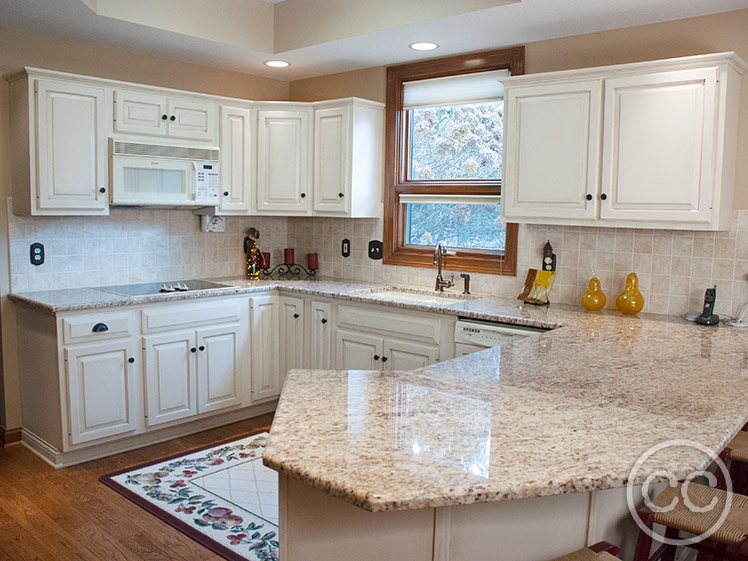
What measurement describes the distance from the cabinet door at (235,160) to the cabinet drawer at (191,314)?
71 cm

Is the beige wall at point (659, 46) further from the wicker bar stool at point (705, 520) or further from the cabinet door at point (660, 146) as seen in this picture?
the wicker bar stool at point (705, 520)

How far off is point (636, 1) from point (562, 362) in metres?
1.80

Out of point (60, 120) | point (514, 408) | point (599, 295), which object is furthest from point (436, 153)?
point (514, 408)

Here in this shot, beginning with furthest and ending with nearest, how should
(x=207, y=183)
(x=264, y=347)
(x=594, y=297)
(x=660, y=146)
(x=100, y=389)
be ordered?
(x=264, y=347), (x=207, y=183), (x=100, y=389), (x=594, y=297), (x=660, y=146)

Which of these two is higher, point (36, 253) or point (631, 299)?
point (36, 253)

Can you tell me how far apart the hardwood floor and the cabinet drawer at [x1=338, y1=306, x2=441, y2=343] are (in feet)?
4.45

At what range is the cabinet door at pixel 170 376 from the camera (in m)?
3.84

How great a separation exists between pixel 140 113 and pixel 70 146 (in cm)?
47

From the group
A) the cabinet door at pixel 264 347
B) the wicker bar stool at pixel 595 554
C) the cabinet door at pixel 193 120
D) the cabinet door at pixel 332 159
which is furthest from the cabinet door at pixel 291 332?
the wicker bar stool at pixel 595 554

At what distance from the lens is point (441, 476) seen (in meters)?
1.33

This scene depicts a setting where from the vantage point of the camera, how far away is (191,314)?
398 centimetres

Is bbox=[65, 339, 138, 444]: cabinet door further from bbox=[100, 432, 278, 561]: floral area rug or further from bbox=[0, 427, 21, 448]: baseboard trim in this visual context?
bbox=[0, 427, 21, 448]: baseboard trim

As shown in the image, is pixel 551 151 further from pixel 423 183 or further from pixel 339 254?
pixel 339 254
